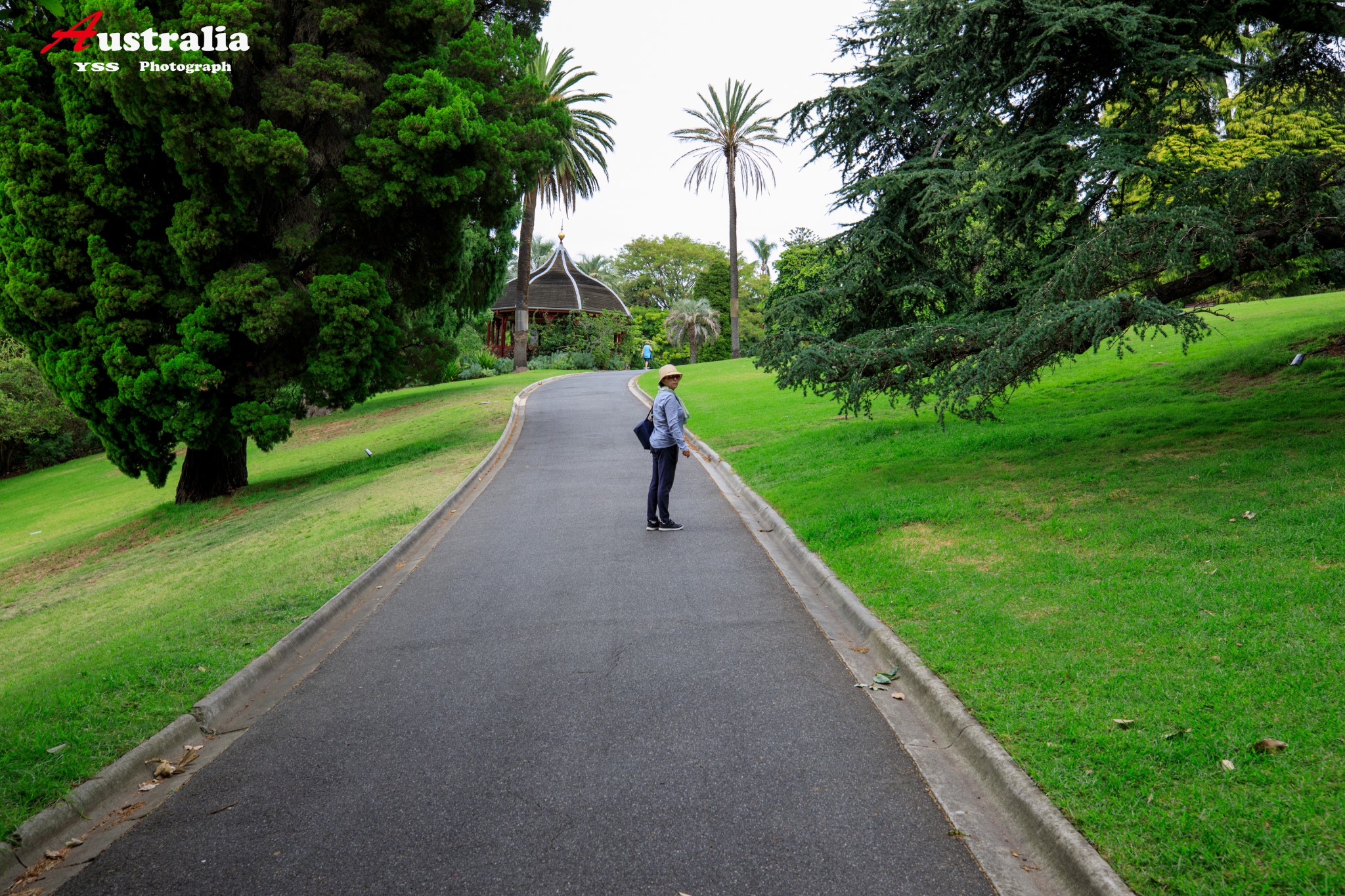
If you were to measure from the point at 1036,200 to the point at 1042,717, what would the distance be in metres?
6.78

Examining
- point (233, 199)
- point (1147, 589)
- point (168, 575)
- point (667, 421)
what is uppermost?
point (233, 199)

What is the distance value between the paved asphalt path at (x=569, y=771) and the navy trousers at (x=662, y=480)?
2208mm

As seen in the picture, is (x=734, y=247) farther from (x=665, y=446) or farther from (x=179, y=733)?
(x=179, y=733)

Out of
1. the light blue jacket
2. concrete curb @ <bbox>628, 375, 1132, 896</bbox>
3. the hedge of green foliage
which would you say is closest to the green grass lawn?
concrete curb @ <bbox>628, 375, 1132, 896</bbox>

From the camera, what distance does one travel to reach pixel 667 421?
31.5ft

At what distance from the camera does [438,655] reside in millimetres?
6039

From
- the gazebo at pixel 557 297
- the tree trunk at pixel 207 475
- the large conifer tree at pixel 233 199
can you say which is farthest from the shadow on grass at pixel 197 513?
the gazebo at pixel 557 297

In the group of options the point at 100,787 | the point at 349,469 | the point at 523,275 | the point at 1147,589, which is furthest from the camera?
the point at 523,275

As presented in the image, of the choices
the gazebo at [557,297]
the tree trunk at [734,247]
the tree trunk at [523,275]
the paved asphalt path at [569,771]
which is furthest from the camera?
the gazebo at [557,297]

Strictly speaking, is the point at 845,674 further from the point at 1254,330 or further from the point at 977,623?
the point at 1254,330

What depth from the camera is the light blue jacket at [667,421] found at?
954 centimetres

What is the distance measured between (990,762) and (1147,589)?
246 centimetres

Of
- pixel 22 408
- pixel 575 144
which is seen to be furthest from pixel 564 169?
pixel 22 408

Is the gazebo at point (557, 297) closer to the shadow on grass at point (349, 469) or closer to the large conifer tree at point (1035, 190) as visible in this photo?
the shadow on grass at point (349, 469)
